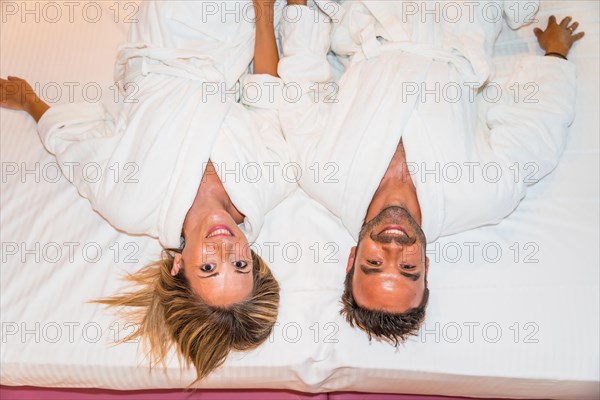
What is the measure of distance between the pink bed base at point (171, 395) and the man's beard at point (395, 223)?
1.83 feet

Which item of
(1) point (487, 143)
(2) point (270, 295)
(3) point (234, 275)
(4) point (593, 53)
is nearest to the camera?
(3) point (234, 275)

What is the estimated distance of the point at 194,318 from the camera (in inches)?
62.1

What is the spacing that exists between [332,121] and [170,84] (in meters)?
0.49

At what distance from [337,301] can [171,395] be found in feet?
1.99

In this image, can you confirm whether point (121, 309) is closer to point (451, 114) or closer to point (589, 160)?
point (451, 114)

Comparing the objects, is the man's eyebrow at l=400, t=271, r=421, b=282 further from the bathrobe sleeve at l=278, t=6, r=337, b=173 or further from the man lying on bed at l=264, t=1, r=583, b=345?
the bathrobe sleeve at l=278, t=6, r=337, b=173

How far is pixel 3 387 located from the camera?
181 centimetres

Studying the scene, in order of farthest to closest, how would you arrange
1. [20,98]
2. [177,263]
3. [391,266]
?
1. [20,98]
2. [177,263]
3. [391,266]

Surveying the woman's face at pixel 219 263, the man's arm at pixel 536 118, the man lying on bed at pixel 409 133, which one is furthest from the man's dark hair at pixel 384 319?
the man's arm at pixel 536 118

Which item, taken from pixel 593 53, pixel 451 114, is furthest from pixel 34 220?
pixel 593 53

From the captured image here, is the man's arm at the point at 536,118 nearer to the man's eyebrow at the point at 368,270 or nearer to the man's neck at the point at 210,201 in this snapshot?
the man's eyebrow at the point at 368,270

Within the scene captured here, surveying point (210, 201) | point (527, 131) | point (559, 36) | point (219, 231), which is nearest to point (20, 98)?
point (210, 201)

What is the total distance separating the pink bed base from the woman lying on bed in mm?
228

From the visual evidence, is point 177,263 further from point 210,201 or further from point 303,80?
point 303,80
